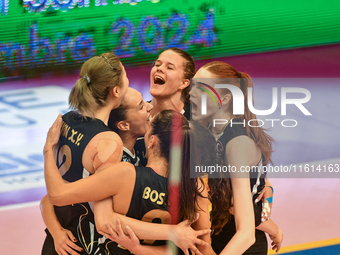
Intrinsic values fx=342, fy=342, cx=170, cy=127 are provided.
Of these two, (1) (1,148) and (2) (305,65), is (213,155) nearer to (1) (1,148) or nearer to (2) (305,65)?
(2) (305,65)

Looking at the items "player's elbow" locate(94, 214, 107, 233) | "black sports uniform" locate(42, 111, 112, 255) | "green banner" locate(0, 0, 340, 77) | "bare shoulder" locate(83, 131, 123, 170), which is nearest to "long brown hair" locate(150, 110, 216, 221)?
"bare shoulder" locate(83, 131, 123, 170)

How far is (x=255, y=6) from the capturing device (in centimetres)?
319

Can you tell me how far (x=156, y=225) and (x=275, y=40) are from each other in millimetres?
2195

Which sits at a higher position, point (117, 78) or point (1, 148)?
point (117, 78)

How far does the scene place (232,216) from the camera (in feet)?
7.20

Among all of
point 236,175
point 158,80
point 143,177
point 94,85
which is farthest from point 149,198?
point 158,80

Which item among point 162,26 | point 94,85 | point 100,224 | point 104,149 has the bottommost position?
point 100,224

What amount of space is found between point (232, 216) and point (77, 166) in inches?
40.3

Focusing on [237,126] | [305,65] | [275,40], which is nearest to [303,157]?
[305,65]

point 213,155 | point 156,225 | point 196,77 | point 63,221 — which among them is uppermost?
point 196,77

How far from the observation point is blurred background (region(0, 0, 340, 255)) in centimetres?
317

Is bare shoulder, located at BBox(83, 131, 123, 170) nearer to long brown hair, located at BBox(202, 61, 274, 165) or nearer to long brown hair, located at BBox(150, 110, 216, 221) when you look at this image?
long brown hair, located at BBox(150, 110, 216, 221)

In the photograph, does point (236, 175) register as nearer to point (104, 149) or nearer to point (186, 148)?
point (186, 148)

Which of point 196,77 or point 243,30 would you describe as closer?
point 196,77
